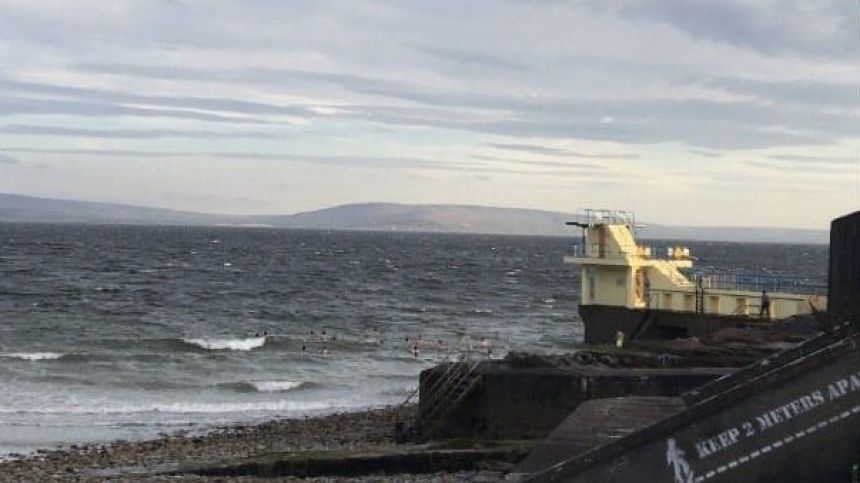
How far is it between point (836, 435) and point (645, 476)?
5.10 feet

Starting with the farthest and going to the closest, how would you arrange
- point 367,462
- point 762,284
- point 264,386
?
point 762,284 < point 264,386 < point 367,462

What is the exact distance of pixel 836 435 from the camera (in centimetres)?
898

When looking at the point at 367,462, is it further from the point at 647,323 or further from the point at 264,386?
the point at 647,323

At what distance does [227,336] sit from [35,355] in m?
11.0

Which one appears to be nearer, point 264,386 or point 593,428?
point 593,428

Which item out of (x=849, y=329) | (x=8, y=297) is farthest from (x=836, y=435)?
(x=8, y=297)

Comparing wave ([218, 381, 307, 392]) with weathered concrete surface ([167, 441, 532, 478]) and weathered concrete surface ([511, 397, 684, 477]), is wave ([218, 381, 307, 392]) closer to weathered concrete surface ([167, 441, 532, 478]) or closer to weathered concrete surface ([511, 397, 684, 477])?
weathered concrete surface ([167, 441, 532, 478])

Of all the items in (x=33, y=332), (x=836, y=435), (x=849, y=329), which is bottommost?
(x=33, y=332)

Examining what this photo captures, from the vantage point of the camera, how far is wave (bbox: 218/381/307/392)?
3344 cm

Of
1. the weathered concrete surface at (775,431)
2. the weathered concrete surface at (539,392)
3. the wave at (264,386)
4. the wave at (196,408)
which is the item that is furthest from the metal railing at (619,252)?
the weathered concrete surface at (775,431)

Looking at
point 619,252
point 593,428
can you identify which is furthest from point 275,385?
point 593,428

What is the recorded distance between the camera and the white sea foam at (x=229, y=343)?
4378cm

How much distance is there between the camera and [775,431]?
8.98 meters

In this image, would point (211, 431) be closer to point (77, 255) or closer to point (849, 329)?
point (849, 329)
